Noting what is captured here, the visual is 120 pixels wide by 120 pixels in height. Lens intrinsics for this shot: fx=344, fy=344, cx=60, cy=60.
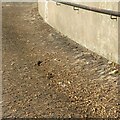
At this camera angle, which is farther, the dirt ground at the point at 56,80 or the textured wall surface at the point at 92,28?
the textured wall surface at the point at 92,28

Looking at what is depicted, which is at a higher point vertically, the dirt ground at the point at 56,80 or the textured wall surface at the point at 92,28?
the textured wall surface at the point at 92,28

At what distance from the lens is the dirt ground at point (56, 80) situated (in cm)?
522

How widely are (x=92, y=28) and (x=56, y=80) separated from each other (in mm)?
1983

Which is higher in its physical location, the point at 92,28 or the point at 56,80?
the point at 92,28

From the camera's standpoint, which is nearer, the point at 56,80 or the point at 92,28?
the point at 56,80

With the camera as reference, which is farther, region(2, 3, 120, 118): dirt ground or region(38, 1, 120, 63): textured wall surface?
region(38, 1, 120, 63): textured wall surface

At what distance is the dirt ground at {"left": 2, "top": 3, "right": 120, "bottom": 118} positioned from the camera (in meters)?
5.22

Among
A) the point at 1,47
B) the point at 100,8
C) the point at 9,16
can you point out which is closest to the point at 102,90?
the point at 100,8

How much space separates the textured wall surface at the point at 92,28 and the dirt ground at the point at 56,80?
19 cm

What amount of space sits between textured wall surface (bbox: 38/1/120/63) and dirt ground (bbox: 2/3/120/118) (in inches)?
7.4

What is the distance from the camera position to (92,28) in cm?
795

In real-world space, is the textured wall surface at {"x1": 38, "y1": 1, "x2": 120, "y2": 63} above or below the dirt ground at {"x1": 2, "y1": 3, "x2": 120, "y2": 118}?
above

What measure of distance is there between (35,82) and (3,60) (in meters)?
1.77

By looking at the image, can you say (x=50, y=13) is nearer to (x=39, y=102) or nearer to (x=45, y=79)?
(x=45, y=79)
